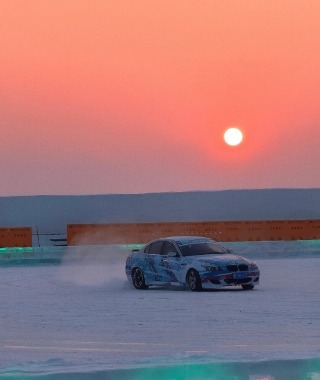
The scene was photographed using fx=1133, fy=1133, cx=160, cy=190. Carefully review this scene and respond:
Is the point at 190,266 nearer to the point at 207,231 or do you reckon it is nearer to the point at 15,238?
the point at 207,231

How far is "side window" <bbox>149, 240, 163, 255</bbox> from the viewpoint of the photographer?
2803 centimetres

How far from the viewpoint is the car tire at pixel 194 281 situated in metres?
26.3

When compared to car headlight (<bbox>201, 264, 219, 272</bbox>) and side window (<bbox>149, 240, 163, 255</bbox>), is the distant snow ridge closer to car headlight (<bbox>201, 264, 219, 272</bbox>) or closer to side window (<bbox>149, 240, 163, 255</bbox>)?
side window (<bbox>149, 240, 163, 255</bbox>)

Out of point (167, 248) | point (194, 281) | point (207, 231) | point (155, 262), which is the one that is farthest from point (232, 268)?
point (207, 231)

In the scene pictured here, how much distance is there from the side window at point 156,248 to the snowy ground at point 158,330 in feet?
3.07

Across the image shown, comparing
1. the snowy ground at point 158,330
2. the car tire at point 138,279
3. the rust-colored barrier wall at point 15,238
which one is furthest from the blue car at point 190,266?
the rust-colored barrier wall at point 15,238

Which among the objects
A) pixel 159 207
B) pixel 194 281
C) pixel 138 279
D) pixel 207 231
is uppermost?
pixel 159 207

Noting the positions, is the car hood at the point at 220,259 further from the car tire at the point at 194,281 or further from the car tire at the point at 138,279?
the car tire at the point at 138,279

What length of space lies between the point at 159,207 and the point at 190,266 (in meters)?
80.1

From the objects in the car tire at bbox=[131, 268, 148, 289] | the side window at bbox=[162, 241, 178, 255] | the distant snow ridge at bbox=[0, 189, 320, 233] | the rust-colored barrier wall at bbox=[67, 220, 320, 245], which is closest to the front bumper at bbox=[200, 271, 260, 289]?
the side window at bbox=[162, 241, 178, 255]

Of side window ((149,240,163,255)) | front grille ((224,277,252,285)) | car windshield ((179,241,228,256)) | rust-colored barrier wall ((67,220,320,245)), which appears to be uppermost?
rust-colored barrier wall ((67,220,320,245))

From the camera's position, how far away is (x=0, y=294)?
2598 centimetres

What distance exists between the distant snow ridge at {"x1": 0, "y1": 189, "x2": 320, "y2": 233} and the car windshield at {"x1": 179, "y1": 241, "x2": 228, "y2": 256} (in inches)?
2861

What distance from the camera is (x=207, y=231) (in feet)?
189
